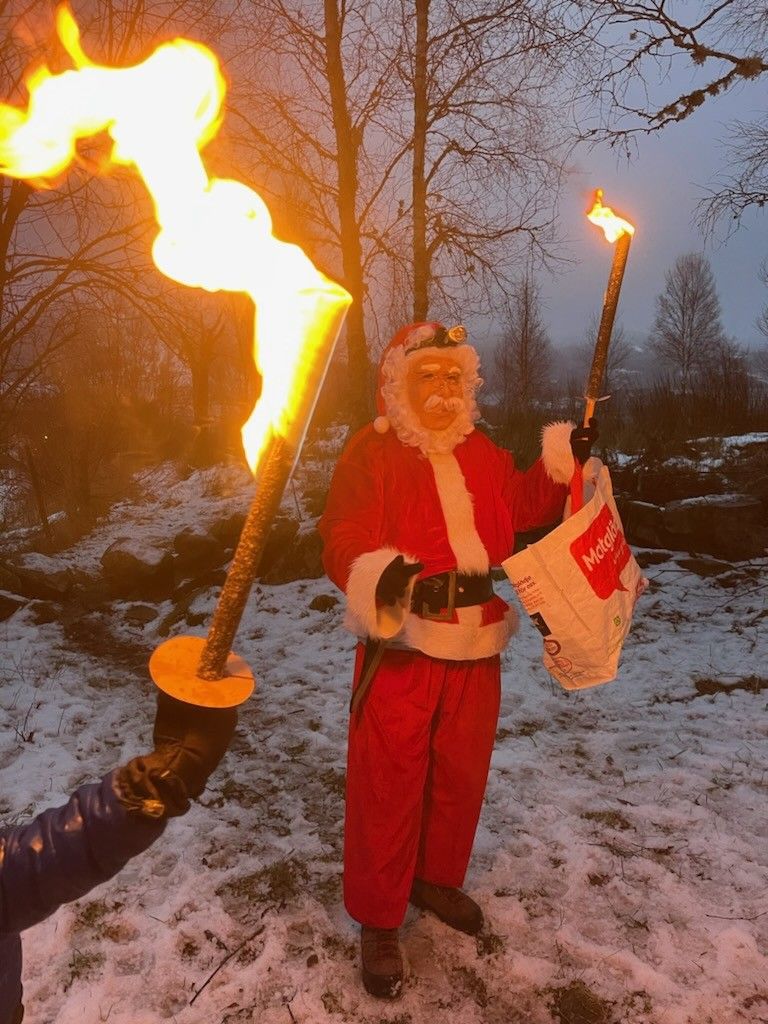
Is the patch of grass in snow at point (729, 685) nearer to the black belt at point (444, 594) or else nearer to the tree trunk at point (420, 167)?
the black belt at point (444, 594)

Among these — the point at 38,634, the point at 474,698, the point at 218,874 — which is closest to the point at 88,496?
the point at 38,634

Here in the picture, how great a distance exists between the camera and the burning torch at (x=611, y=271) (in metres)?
2.30

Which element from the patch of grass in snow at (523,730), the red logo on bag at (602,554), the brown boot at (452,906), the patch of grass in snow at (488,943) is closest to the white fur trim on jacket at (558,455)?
the red logo on bag at (602,554)

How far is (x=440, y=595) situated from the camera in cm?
258

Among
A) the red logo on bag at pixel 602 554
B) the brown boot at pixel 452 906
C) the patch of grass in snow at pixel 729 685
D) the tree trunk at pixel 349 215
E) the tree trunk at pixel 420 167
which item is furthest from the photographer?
the tree trunk at pixel 420 167

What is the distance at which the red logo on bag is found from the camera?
7.88 ft

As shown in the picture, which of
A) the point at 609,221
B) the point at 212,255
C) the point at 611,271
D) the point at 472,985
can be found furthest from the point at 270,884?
the point at 609,221

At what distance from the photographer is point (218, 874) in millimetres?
3107

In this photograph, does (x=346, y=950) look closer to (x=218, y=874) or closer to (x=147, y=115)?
(x=218, y=874)

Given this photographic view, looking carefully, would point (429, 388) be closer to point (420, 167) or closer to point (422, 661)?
point (422, 661)

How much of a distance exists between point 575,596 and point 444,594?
1.70 feet

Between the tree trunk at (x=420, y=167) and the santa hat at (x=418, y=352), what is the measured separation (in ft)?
24.0

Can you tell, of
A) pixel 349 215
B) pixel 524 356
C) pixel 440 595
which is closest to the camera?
pixel 440 595

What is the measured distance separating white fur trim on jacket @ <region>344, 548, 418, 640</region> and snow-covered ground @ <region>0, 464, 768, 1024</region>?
1.49 meters
